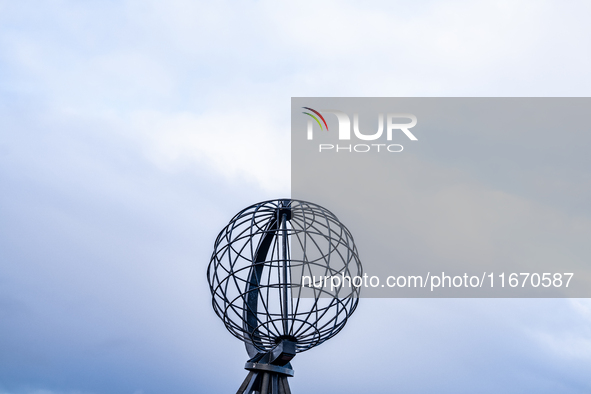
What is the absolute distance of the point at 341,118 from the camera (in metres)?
22.5

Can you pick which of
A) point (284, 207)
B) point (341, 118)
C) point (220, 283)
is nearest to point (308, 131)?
point (341, 118)

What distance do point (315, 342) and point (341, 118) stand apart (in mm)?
9520

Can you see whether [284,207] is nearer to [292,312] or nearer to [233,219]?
[233,219]

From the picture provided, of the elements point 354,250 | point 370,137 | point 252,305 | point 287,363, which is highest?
point 370,137

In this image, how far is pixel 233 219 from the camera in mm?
15984

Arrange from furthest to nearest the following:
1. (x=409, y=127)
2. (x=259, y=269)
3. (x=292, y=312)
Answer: (x=409, y=127), (x=259, y=269), (x=292, y=312)

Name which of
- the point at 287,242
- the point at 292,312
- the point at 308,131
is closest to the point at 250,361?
the point at 292,312

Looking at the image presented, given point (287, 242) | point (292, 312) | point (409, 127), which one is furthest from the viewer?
point (409, 127)

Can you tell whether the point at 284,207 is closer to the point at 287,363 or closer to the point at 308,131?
the point at 287,363

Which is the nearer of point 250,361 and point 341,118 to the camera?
point 250,361

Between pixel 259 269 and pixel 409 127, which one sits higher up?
pixel 409 127

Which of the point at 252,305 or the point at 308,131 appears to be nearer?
the point at 252,305

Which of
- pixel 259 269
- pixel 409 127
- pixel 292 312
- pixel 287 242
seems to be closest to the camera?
pixel 292 312

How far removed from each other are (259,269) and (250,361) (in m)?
2.62
